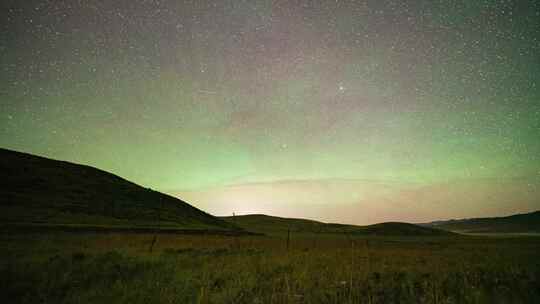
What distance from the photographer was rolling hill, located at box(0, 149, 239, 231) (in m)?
41.7

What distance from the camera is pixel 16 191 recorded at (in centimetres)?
5356

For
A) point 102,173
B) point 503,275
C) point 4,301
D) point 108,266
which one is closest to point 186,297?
point 4,301

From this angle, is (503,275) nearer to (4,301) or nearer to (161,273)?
(161,273)

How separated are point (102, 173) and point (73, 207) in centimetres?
4054

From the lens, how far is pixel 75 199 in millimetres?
57500

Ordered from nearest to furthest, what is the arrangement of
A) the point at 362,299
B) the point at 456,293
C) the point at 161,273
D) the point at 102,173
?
the point at 362,299 → the point at 456,293 → the point at 161,273 → the point at 102,173

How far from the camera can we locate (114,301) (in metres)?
5.25

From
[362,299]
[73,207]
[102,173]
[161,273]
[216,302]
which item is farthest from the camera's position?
[102,173]

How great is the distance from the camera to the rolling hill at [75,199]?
41656mm

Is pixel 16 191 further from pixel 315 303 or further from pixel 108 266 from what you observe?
pixel 315 303

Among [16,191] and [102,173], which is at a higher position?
[102,173]

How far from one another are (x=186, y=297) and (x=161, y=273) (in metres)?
2.93

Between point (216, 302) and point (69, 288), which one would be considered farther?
point (69, 288)

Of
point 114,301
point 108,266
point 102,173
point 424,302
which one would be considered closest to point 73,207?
point 102,173
